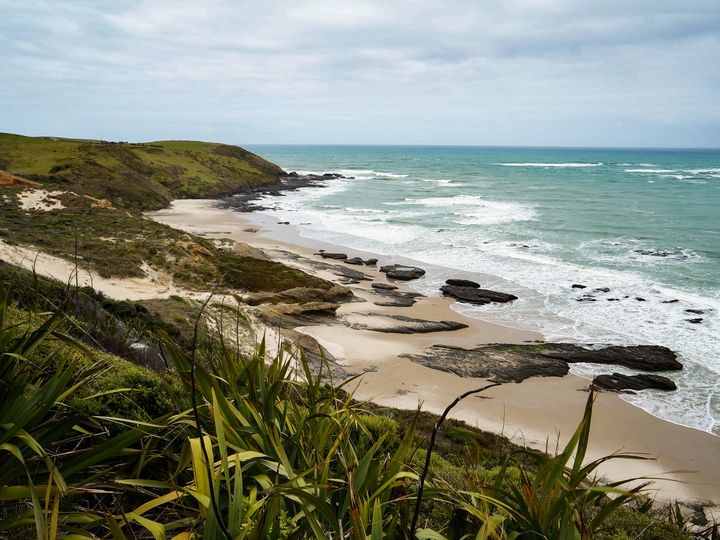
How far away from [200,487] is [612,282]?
25976 mm

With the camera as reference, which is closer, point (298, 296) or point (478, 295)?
point (298, 296)

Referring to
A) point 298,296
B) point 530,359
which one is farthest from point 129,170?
point 530,359

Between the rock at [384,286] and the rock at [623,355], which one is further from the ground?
the rock at [384,286]

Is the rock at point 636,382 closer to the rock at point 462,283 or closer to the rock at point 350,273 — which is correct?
the rock at point 462,283

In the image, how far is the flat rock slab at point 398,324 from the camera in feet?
60.4

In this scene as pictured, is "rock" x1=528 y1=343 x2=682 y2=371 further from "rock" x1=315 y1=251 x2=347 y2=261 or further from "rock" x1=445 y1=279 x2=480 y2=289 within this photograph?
"rock" x1=315 y1=251 x2=347 y2=261

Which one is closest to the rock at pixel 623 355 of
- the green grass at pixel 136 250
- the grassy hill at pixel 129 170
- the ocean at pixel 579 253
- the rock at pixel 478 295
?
the ocean at pixel 579 253

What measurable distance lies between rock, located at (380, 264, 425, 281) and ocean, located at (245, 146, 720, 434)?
2.50 feet

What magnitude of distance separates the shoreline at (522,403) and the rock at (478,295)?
5.14 feet

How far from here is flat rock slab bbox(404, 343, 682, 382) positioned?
1532 centimetres

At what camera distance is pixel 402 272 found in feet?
85.3

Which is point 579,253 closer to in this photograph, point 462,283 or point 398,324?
point 462,283

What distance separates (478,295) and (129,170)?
40402 mm

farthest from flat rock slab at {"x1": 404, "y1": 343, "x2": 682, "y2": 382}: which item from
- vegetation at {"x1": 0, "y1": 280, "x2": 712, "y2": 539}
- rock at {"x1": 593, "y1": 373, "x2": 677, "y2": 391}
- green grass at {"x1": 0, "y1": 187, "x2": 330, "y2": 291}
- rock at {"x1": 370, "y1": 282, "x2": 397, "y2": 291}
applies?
vegetation at {"x1": 0, "y1": 280, "x2": 712, "y2": 539}
